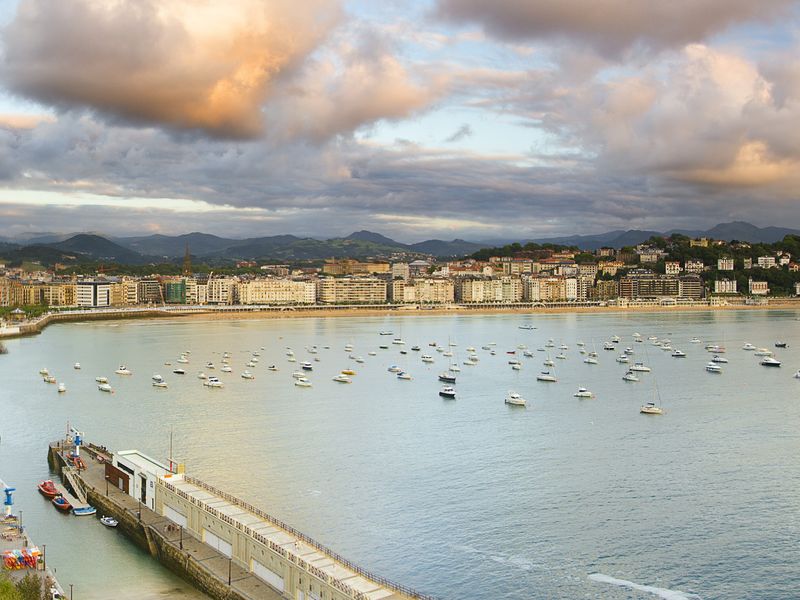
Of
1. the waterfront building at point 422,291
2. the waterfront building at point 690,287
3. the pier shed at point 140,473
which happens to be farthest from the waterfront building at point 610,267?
the pier shed at point 140,473

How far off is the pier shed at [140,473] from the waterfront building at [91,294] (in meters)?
66.0

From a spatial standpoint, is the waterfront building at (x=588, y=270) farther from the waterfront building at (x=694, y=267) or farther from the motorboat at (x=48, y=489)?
the motorboat at (x=48, y=489)

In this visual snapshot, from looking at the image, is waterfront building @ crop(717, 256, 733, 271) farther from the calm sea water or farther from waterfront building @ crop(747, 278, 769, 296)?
the calm sea water

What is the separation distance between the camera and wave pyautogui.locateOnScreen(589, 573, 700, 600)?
996 cm

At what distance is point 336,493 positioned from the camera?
46.8 ft

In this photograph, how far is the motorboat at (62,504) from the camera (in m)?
13.4

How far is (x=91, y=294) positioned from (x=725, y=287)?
75.8 m

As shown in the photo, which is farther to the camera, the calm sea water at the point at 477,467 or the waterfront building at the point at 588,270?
the waterfront building at the point at 588,270

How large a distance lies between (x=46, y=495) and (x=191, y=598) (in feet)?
17.9

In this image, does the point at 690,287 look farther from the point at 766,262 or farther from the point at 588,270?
the point at 766,262

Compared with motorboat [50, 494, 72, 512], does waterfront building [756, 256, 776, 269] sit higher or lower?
higher

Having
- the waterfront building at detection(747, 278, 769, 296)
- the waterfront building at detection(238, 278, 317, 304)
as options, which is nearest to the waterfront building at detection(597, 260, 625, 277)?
the waterfront building at detection(747, 278, 769, 296)

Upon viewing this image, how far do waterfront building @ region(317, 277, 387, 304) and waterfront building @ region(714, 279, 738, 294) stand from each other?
140 ft

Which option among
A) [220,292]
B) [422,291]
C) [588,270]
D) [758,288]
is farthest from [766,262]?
[220,292]
